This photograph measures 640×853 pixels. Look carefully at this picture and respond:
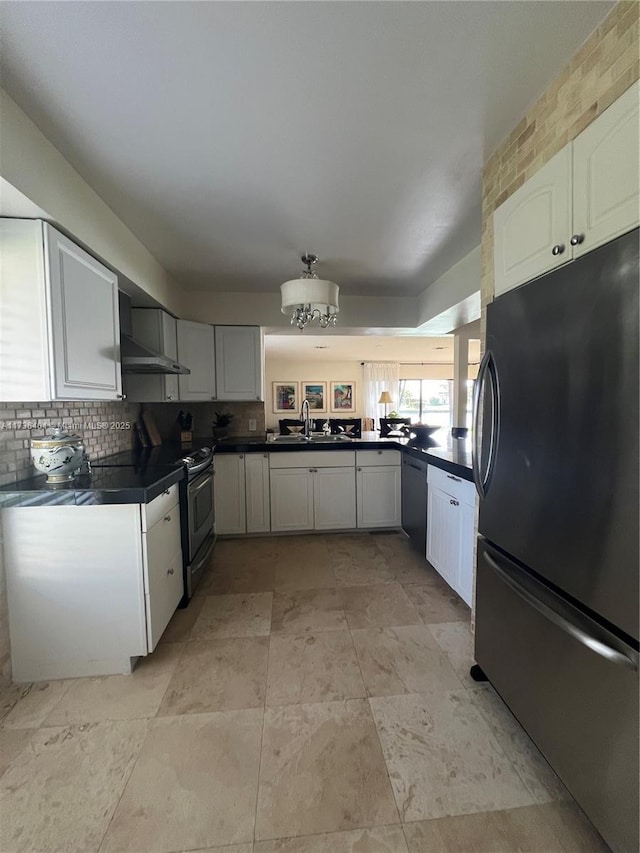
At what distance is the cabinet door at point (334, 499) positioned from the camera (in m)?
3.37

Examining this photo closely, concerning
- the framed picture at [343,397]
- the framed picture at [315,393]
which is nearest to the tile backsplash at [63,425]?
the framed picture at [315,393]

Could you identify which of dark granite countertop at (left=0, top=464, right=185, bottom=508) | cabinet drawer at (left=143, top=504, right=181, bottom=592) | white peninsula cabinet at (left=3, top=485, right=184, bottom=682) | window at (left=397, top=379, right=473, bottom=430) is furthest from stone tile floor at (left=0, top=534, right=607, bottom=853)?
window at (left=397, top=379, right=473, bottom=430)

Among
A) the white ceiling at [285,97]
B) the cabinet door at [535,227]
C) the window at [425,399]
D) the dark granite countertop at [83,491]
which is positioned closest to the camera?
the white ceiling at [285,97]

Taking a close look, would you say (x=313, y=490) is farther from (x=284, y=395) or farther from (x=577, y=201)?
(x=284, y=395)

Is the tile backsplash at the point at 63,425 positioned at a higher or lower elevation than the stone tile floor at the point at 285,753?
higher

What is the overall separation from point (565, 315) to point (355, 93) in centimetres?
106

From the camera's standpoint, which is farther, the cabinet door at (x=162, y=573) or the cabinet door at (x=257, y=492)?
the cabinet door at (x=257, y=492)

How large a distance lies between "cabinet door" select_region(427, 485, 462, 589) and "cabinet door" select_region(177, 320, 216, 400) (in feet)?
7.36

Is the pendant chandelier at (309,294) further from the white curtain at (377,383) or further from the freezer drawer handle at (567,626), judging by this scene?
the white curtain at (377,383)

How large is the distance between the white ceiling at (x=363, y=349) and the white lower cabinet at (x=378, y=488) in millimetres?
2339

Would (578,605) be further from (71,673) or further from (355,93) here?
(71,673)

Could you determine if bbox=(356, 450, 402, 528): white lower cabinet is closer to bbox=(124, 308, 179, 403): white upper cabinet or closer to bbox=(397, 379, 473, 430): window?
bbox=(124, 308, 179, 403): white upper cabinet

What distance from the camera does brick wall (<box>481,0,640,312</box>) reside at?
0.96m

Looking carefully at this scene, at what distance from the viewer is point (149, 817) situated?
3.54 feet
